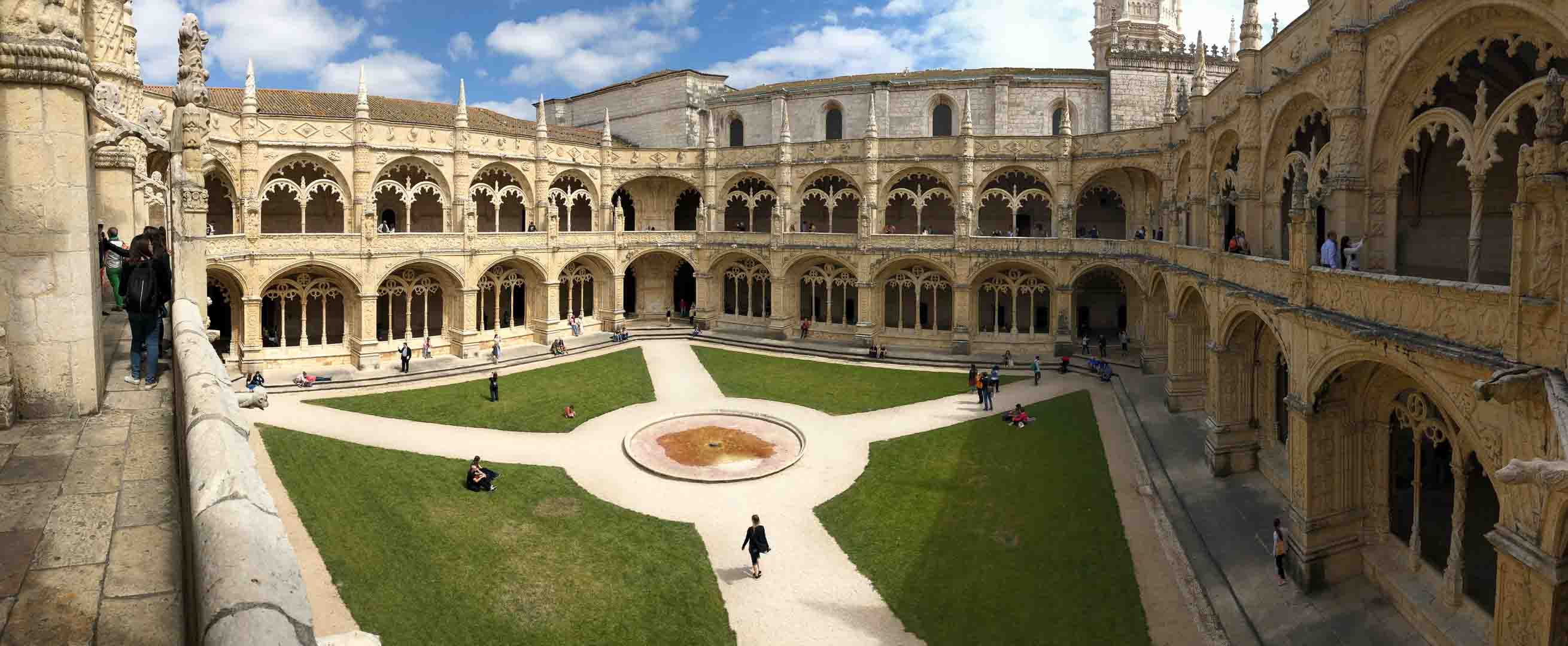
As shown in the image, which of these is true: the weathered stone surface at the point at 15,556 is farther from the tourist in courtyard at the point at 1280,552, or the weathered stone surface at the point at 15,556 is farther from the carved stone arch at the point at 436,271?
the carved stone arch at the point at 436,271

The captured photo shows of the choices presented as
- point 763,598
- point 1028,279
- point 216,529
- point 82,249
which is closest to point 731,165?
point 1028,279

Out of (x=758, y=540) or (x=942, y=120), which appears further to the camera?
(x=942, y=120)

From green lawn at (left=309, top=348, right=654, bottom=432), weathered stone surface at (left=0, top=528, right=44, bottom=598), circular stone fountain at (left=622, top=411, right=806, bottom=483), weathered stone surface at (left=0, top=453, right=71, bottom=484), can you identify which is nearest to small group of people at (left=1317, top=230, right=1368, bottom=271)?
circular stone fountain at (left=622, top=411, right=806, bottom=483)

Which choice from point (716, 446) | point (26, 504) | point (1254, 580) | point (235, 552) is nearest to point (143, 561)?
point (26, 504)

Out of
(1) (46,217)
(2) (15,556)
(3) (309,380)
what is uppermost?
(1) (46,217)

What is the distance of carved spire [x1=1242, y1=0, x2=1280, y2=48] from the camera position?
20.4 m

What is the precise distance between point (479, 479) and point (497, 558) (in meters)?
4.01

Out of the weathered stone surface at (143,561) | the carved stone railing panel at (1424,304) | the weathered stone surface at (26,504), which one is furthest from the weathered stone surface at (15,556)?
the carved stone railing panel at (1424,304)

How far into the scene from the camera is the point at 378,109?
4034 centimetres

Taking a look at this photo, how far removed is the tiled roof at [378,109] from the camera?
113 feet

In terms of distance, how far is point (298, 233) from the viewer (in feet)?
110

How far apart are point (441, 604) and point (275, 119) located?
990 inches

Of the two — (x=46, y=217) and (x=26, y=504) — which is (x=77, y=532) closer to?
(x=26, y=504)

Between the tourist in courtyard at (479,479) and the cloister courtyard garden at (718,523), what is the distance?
20.6 inches
